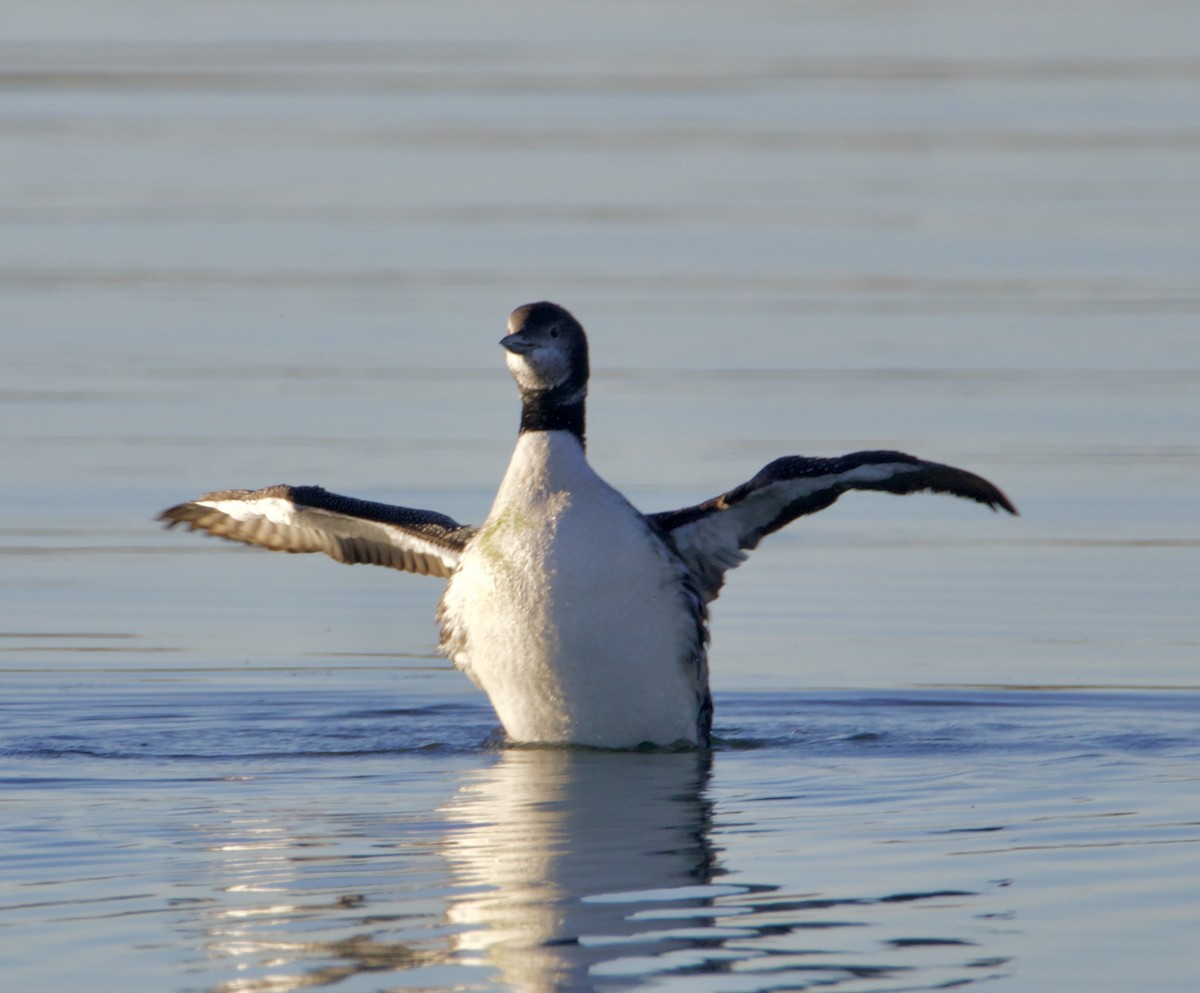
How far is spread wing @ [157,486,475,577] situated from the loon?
0.52m

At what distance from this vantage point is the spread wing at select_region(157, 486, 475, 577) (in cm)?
1025

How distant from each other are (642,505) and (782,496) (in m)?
3.42

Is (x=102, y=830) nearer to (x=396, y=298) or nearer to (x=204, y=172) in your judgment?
(x=396, y=298)

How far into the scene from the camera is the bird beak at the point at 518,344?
958cm

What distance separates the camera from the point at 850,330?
17.4 meters

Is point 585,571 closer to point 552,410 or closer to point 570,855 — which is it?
point 552,410

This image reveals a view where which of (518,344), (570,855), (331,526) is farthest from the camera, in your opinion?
(331,526)

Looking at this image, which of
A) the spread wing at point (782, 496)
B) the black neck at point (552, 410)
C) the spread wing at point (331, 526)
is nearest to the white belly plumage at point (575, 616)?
the black neck at point (552, 410)

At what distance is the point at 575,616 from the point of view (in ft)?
30.3

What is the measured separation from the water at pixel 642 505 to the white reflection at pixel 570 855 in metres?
0.02

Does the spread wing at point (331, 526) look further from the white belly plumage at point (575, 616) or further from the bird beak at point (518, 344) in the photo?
the bird beak at point (518, 344)

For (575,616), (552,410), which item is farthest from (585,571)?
(552,410)

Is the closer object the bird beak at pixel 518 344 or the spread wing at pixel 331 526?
the bird beak at pixel 518 344

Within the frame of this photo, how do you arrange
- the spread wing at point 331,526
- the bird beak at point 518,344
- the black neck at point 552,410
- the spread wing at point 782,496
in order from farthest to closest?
the spread wing at point 331,526 < the black neck at point 552,410 < the bird beak at point 518,344 < the spread wing at point 782,496
